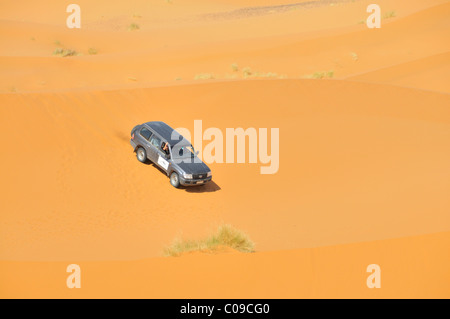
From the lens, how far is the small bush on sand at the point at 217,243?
11094 mm

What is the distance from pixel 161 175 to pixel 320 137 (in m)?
5.83

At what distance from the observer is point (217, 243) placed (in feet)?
37.5

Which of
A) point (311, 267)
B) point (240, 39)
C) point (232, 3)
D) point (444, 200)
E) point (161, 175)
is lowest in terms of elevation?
point (311, 267)

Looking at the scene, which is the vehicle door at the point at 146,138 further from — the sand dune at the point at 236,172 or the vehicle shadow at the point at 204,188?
the vehicle shadow at the point at 204,188

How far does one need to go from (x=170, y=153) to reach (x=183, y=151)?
0.46 meters

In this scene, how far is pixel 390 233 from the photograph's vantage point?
13523 millimetres

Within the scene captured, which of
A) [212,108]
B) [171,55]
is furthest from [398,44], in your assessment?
[212,108]

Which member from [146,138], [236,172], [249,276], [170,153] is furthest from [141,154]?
[249,276]

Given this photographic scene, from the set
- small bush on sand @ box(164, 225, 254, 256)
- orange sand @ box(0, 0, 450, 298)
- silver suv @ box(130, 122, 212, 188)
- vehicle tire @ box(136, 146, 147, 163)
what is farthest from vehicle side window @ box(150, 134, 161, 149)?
small bush on sand @ box(164, 225, 254, 256)

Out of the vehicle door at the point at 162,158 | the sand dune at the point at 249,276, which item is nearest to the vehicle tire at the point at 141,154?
the vehicle door at the point at 162,158

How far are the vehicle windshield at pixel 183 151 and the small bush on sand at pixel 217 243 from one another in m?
5.90

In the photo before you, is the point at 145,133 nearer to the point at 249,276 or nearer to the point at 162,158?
the point at 162,158

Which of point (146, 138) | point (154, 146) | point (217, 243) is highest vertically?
point (146, 138)
